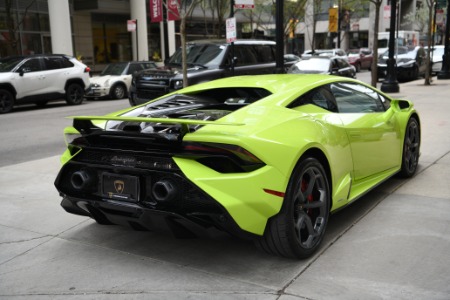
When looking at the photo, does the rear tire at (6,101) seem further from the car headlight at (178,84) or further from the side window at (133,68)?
the car headlight at (178,84)

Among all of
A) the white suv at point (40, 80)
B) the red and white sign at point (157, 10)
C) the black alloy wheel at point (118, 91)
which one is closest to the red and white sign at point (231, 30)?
the white suv at point (40, 80)

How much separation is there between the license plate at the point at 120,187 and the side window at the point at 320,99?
1.56 metres

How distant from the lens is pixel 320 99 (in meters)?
4.55

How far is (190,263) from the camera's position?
3822mm

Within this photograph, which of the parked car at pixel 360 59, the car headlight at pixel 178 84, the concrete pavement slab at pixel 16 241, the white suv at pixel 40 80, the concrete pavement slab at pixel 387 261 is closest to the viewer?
the concrete pavement slab at pixel 387 261

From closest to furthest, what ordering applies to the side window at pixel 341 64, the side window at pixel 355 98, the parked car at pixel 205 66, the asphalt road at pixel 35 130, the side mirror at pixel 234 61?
the side window at pixel 355 98 → the asphalt road at pixel 35 130 → the parked car at pixel 205 66 → the side mirror at pixel 234 61 → the side window at pixel 341 64

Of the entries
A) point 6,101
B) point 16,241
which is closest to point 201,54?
point 6,101

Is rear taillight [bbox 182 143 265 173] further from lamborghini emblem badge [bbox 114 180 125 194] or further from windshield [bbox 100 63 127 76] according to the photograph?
windshield [bbox 100 63 127 76]

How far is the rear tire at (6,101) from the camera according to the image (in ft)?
49.5

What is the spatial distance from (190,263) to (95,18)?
33.3 meters

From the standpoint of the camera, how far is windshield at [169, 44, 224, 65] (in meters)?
13.5

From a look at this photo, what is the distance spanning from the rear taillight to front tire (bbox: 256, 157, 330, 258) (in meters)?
0.38

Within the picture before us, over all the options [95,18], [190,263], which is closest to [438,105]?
[190,263]

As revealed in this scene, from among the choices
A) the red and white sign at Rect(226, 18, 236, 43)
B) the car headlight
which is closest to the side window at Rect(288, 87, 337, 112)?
the car headlight
